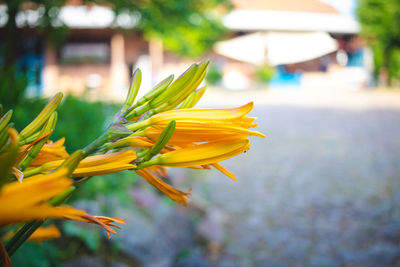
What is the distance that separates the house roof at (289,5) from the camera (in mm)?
16625

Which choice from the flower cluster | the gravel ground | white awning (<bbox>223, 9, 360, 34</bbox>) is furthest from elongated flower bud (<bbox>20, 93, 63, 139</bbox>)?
white awning (<bbox>223, 9, 360, 34</bbox>)

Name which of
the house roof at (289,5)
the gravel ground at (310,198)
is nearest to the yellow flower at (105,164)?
the gravel ground at (310,198)

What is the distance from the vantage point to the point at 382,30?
49.6ft

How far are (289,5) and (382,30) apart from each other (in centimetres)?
441

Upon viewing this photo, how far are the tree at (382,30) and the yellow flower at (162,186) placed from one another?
54.8 ft

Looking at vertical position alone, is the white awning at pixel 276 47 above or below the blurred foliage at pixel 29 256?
above

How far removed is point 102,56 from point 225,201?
474 inches

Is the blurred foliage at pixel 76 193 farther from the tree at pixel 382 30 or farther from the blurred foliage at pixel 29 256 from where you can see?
the tree at pixel 382 30

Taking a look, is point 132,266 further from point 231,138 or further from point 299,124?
point 299,124

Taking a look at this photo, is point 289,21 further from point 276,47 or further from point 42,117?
point 42,117

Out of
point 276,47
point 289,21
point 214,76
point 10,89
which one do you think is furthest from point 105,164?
point 276,47

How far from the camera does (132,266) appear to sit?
2125 millimetres

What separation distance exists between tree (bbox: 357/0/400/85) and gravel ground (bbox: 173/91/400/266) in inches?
359

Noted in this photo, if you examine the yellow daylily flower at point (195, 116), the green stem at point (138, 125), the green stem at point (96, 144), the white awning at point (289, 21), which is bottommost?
the green stem at point (96, 144)
